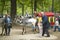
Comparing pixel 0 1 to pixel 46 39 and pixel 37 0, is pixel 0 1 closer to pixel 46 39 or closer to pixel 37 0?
pixel 37 0

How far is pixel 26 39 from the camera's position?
16.1 meters

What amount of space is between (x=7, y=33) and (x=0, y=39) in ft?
9.99

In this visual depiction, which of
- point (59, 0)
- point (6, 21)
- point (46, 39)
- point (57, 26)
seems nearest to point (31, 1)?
point (59, 0)

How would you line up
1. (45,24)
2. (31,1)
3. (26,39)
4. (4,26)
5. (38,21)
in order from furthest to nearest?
(31,1)
(38,21)
(4,26)
(45,24)
(26,39)

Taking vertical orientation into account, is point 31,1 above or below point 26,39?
above

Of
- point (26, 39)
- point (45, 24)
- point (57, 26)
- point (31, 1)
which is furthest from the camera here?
point (31, 1)

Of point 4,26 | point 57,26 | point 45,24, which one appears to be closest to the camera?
point 45,24

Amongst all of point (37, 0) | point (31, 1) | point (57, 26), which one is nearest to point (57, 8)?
point (31, 1)

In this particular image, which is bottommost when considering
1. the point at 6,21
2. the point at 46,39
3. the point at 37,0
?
the point at 46,39

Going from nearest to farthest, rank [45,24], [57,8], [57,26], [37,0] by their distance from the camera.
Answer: [45,24]
[57,26]
[37,0]
[57,8]

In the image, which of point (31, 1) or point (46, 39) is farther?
point (31, 1)

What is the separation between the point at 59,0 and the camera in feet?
161

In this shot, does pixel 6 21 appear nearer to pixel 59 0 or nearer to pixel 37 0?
pixel 37 0

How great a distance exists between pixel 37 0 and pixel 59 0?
27.7 feet
